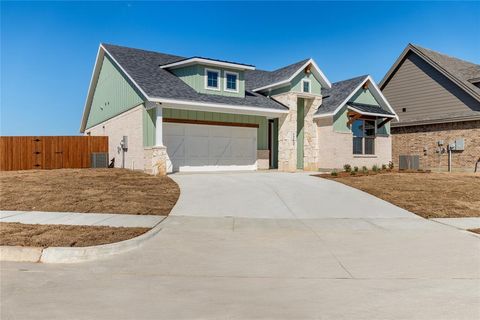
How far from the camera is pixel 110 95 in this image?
23219 mm

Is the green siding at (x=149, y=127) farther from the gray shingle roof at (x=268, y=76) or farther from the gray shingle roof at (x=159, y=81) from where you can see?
the gray shingle roof at (x=268, y=76)

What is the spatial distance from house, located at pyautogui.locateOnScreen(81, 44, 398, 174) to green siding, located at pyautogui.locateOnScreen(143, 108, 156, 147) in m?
0.05

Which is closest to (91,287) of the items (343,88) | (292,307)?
(292,307)

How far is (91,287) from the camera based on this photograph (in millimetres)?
4863

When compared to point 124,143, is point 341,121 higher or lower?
higher

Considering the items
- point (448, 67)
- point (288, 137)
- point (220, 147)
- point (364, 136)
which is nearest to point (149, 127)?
point (220, 147)

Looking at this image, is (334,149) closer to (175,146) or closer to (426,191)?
(426,191)

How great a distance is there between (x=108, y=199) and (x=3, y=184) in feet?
18.6

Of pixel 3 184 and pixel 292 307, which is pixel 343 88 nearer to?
pixel 3 184

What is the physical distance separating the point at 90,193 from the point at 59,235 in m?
5.02

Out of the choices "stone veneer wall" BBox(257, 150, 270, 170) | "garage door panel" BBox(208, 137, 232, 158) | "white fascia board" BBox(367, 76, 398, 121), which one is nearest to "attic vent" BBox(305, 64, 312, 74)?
"white fascia board" BBox(367, 76, 398, 121)

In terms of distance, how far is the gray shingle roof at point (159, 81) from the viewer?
17.7m

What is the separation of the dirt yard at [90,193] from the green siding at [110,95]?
5480 mm

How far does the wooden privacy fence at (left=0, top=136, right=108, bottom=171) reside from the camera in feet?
69.3
